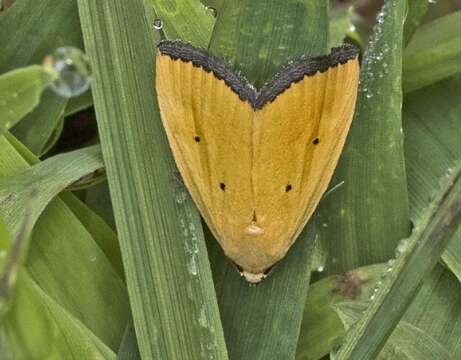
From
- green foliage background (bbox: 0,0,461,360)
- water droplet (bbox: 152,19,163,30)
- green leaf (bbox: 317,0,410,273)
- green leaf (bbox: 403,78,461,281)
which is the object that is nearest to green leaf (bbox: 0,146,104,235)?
green foliage background (bbox: 0,0,461,360)

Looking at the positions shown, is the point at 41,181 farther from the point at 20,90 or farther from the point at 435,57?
the point at 435,57

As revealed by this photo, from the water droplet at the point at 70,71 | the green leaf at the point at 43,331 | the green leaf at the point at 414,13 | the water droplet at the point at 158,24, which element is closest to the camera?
the green leaf at the point at 43,331

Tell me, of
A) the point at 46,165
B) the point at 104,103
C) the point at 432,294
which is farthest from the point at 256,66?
the point at 432,294

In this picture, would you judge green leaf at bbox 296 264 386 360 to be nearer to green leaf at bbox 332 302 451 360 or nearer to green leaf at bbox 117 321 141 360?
green leaf at bbox 332 302 451 360

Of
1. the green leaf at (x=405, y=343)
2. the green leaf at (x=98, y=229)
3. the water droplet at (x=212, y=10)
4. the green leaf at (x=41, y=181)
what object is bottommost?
the green leaf at (x=405, y=343)

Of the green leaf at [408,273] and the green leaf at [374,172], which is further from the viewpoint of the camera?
the green leaf at [374,172]

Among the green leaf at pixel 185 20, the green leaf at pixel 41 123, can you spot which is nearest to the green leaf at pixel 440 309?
the green leaf at pixel 185 20

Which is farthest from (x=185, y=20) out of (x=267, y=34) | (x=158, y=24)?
(x=267, y=34)

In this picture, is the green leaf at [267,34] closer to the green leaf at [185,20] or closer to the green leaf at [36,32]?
the green leaf at [185,20]
